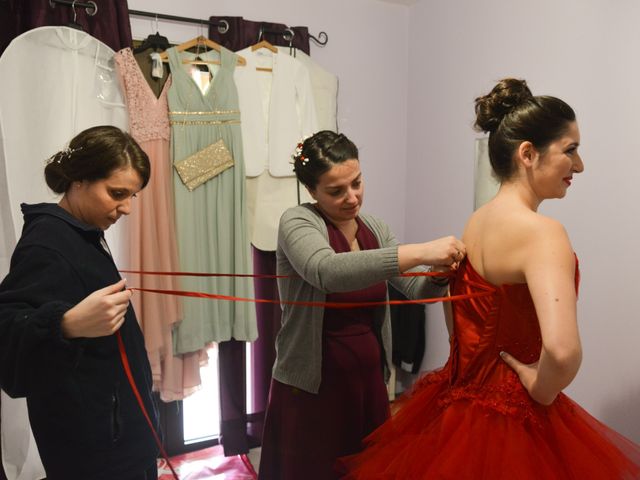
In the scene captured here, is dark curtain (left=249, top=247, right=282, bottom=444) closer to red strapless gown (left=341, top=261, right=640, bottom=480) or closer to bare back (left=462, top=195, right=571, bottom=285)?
red strapless gown (left=341, top=261, right=640, bottom=480)

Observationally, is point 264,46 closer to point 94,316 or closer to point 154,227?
point 154,227

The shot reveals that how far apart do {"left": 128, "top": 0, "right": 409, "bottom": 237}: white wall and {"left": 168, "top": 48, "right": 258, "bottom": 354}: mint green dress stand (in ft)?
1.67

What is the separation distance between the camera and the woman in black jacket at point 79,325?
1.07 m

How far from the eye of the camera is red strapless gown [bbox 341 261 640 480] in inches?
41.9

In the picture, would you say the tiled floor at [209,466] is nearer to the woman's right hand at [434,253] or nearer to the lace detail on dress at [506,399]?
the lace detail on dress at [506,399]

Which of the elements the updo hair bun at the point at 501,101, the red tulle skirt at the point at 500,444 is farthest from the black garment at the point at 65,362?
the updo hair bun at the point at 501,101

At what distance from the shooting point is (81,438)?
3.87 feet

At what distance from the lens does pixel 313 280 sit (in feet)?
4.42

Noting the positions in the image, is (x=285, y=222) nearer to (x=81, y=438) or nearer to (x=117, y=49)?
(x=81, y=438)

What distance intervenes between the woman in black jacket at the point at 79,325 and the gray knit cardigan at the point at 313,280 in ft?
1.43

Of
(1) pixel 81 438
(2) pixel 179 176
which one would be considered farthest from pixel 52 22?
(1) pixel 81 438

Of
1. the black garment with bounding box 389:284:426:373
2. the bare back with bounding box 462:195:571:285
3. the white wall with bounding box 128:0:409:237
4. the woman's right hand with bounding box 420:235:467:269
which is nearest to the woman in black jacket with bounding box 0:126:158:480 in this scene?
the woman's right hand with bounding box 420:235:467:269

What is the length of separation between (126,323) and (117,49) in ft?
4.96

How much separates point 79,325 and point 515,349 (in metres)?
0.97
